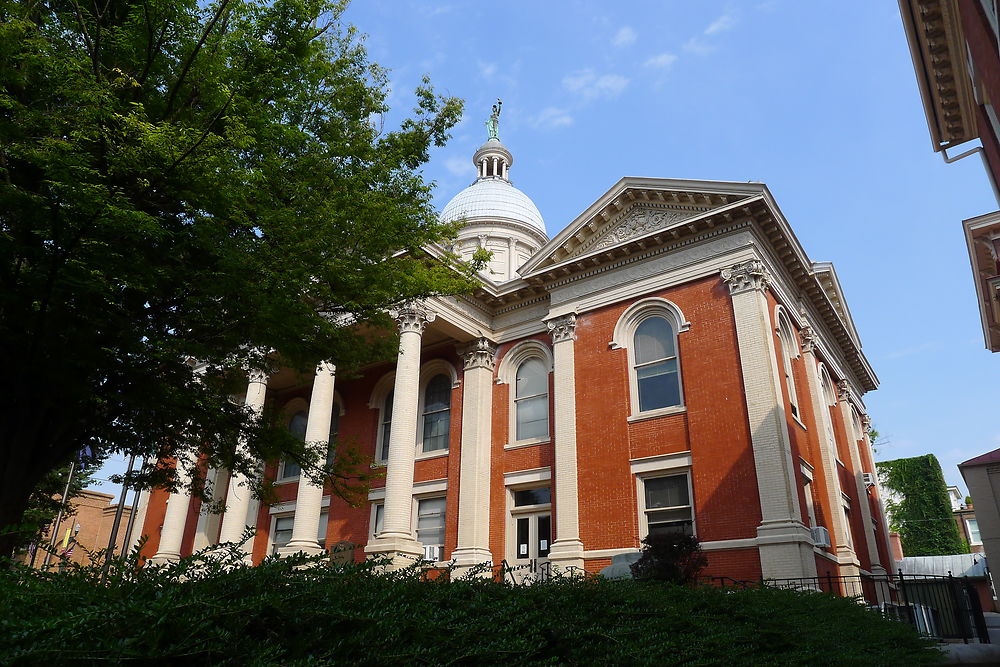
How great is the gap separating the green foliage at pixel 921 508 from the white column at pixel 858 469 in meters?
31.9

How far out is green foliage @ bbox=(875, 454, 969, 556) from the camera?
50781 millimetres

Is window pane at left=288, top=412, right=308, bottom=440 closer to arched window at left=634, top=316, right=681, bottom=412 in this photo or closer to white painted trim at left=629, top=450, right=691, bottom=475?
arched window at left=634, top=316, right=681, bottom=412

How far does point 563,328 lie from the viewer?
70.2 ft

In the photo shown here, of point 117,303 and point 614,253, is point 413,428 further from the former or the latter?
point 117,303

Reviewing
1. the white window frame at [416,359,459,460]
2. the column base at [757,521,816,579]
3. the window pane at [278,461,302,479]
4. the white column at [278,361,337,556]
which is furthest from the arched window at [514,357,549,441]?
the window pane at [278,461,302,479]

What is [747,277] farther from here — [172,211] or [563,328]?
[172,211]

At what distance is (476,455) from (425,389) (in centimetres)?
420

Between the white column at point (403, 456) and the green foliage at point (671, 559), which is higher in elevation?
the white column at point (403, 456)

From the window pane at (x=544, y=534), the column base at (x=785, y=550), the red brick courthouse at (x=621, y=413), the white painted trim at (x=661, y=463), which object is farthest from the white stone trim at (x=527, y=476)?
the column base at (x=785, y=550)

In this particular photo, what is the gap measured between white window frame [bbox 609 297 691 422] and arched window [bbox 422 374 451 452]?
677 cm

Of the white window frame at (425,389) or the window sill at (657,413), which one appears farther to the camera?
the white window frame at (425,389)

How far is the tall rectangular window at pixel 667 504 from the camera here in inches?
698

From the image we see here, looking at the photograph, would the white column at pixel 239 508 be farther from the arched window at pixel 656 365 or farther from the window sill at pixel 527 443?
the arched window at pixel 656 365

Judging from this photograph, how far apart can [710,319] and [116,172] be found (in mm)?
15303
